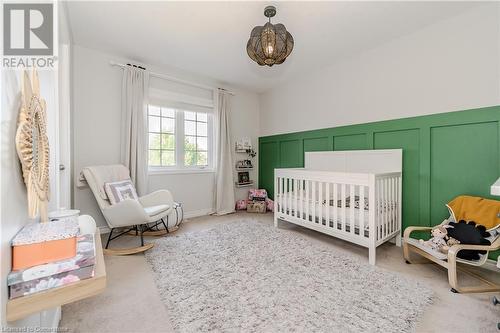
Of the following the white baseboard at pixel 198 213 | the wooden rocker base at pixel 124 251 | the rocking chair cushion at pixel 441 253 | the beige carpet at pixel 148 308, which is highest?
the rocking chair cushion at pixel 441 253

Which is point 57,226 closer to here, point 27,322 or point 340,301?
point 27,322

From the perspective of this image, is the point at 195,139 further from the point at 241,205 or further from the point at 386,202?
the point at 386,202

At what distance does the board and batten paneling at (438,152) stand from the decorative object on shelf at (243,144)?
190 centimetres

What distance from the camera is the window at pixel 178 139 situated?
331 centimetres

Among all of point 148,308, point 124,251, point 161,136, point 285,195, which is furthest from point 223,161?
point 148,308

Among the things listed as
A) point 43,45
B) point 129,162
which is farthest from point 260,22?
point 129,162

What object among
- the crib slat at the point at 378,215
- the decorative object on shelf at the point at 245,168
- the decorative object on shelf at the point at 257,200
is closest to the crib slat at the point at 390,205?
the crib slat at the point at 378,215

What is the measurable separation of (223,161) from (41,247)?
315 centimetres

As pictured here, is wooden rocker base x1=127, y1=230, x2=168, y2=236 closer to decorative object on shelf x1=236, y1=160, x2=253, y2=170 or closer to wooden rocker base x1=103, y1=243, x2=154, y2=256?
wooden rocker base x1=103, y1=243, x2=154, y2=256

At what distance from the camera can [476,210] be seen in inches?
72.6

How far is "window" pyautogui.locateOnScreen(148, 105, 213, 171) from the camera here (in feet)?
10.9

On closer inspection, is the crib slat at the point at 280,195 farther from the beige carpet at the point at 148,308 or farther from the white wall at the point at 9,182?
the white wall at the point at 9,182

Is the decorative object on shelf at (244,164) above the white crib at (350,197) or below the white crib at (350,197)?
above

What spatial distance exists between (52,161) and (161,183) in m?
1.88
